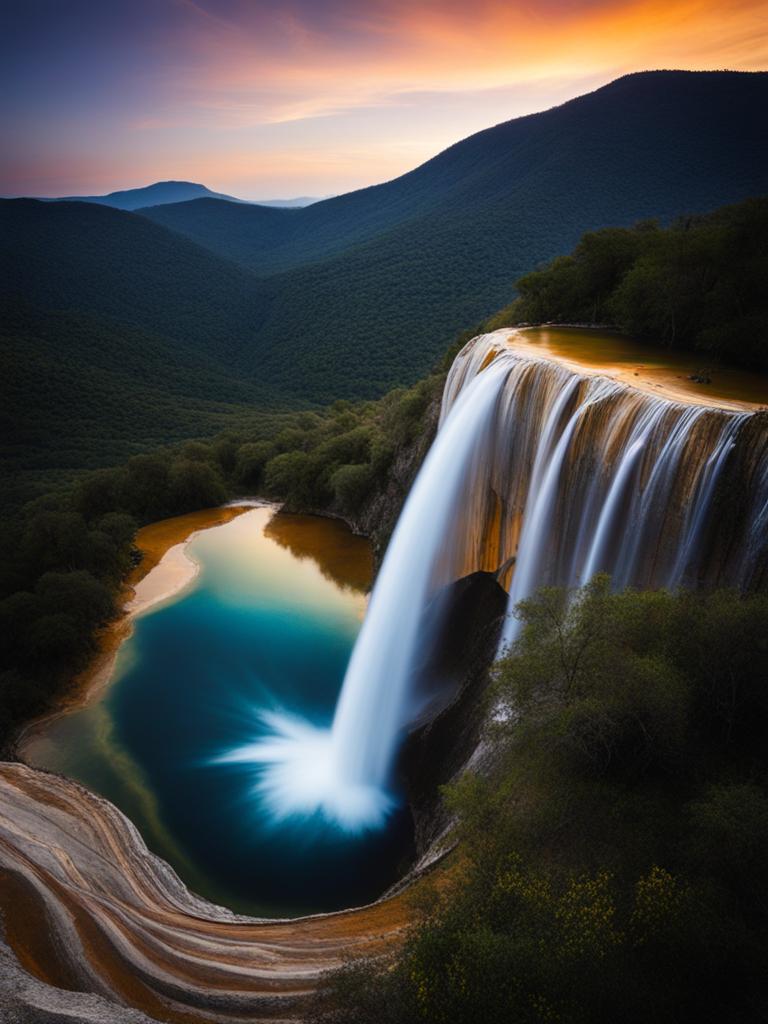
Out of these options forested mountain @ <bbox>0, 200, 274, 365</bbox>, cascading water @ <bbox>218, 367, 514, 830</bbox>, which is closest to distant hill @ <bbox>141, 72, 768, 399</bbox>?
forested mountain @ <bbox>0, 200, 274, 365</bbox>

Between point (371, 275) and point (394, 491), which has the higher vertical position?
point (371, 275)

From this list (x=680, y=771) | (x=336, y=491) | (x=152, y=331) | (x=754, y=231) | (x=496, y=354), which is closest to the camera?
(x=680, y=771)

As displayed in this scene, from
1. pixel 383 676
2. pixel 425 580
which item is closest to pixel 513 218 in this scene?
pixel 425 580

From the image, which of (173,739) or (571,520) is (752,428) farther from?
(173,739)

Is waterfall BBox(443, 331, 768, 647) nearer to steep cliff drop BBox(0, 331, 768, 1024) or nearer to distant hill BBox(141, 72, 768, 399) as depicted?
steep cliff drop BBox(0, 331, 768, 1024)

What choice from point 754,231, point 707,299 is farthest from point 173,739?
point 754,231

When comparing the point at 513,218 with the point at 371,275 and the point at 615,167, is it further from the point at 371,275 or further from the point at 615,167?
the point at 371,275
